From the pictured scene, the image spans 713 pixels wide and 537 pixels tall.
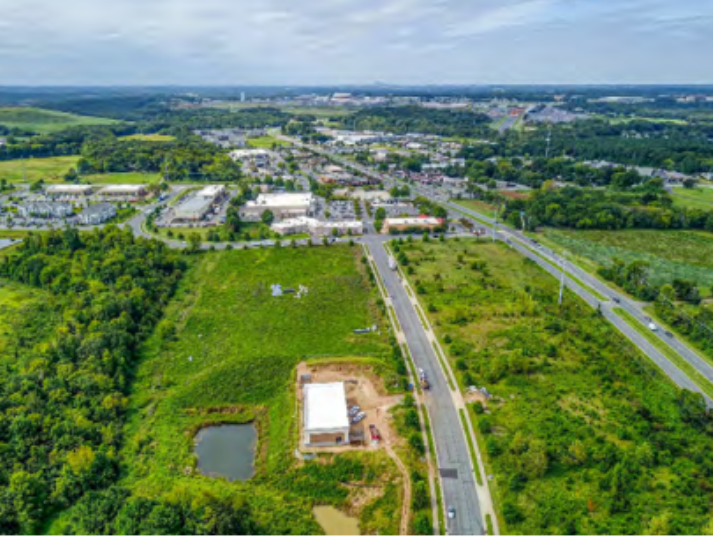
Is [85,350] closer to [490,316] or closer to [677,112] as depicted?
[490,316]

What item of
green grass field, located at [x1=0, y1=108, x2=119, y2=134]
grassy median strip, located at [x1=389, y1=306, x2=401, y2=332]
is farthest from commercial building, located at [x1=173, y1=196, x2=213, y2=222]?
green grass field, located at [x1=0, y1=108, x2=119, y2=134]

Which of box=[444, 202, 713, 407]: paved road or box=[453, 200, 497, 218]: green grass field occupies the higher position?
box=[453, 200, 497, 218]: green grass field

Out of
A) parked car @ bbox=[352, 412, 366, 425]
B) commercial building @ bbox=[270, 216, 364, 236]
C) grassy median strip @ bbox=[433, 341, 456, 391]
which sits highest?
commercial building @ bbox=[270, 216, 364, 236]

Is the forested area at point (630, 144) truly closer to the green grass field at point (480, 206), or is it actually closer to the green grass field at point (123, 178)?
the green grass field at point (480, 206)

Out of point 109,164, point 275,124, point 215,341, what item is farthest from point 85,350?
point 275,124

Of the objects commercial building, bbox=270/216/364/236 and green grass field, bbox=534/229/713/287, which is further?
commercial building, bbox=270/216/364/236

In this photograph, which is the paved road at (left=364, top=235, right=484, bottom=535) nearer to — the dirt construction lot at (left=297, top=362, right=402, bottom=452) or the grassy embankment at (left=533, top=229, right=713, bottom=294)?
the dirt construction lot at (left=297, top=362, right=402, bottom=452)

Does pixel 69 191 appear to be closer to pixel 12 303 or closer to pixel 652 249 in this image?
pixel 12 303
